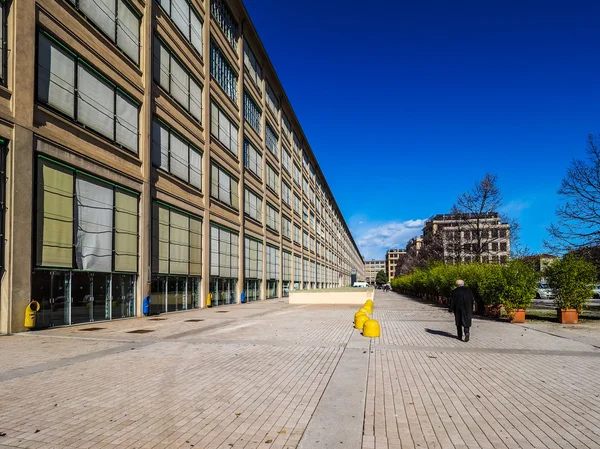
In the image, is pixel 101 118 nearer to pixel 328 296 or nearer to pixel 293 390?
pixel 293 390

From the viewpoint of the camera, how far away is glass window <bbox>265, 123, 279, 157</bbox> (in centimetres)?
4394

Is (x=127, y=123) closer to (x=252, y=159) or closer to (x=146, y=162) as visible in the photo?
(x=146, y=162)

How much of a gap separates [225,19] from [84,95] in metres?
19.7

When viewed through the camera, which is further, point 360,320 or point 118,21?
point 118,21

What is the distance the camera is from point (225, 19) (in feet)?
109

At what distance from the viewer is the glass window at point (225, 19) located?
3097cm

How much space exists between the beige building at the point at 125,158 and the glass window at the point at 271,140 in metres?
5.15

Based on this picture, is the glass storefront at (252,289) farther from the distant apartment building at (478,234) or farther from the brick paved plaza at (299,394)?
the brick paved plaza at (299,394)

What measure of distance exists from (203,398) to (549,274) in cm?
1580

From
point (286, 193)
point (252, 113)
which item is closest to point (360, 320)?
point (252, 113)

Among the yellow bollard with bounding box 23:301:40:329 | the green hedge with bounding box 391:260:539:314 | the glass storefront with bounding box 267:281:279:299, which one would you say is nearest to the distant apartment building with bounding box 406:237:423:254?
the glass storefront with bounding box 267:281:279:299

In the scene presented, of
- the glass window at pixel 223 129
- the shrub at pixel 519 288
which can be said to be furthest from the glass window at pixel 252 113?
the shrub at pixel 519 288

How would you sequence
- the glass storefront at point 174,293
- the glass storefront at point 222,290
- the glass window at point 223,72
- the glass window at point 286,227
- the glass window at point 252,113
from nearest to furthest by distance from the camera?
Result: the glass storefront at point 174,293, the glass storefront at point 222,290, the glass window at point 223,72, the glass window at point 252,113, the glass window at point 286,227

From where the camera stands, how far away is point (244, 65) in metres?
36.9
